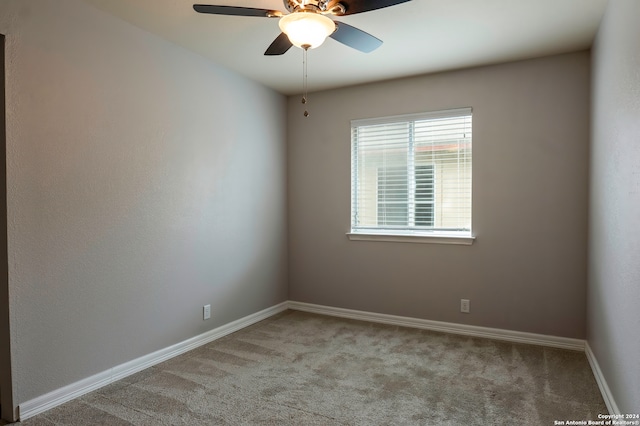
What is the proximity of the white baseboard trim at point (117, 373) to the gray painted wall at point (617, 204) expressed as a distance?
9.63 feet

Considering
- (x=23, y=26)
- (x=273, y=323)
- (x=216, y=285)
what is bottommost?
(x=273, y=323)

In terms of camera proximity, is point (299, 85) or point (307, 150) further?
point (307, 150)

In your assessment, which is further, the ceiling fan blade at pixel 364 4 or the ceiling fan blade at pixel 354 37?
the ceiling fan blade at pixel 354 37

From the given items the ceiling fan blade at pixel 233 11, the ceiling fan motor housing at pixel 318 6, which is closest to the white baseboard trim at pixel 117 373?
the ceiling fan blade at pixel 233 11

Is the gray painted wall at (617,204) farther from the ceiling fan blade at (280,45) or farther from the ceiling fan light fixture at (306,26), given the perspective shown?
the ceiling fan blade at (280,45)

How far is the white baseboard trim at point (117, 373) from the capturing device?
7.60ft

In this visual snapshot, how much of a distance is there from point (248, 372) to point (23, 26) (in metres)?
2.56

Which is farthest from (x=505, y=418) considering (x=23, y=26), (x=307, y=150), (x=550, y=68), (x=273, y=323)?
(x=23, y=26)

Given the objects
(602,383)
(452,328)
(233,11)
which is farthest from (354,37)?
(452,328)

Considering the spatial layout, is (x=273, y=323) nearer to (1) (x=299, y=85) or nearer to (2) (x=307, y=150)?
(2) (x=307, y=150)

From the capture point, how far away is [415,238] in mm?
3951

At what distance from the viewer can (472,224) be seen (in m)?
3.71

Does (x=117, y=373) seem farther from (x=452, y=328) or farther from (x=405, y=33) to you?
(x=405, y=33)

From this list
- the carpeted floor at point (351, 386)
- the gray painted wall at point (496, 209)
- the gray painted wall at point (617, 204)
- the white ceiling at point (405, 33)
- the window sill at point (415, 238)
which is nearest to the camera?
the gray painted wall at point (617, 204)
